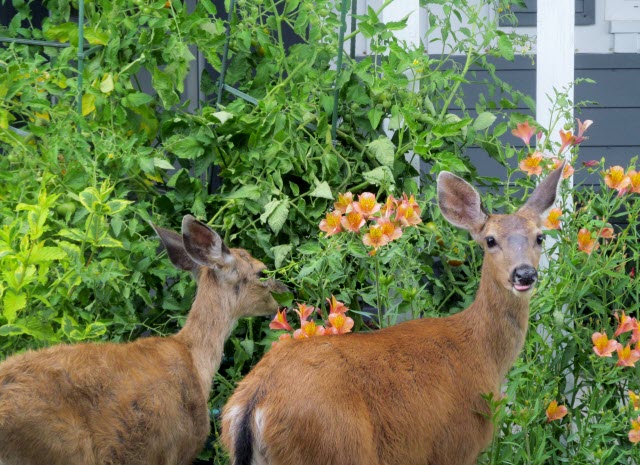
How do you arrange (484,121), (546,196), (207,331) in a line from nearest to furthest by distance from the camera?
(546,196)
(207,331)
(484,121)

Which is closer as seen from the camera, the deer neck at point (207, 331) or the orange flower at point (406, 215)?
the orange flower at point (406, 215)

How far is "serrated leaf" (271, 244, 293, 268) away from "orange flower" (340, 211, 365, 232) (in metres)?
0.59

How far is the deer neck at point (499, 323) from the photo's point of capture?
4566 mm

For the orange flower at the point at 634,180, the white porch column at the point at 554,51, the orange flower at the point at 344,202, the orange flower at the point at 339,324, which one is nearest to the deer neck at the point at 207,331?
the orange flower at the point at 339,324

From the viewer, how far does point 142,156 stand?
536 centimetres

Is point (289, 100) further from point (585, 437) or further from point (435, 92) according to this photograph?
point (585, 437)

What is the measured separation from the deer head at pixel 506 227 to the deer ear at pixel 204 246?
964 mm

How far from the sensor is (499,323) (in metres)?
4.59

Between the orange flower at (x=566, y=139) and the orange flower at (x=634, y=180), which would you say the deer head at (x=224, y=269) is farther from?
the orange flower at (x=634, y=180)

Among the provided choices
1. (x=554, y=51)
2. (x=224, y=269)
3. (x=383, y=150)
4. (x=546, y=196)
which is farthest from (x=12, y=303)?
(x=554, y=51)

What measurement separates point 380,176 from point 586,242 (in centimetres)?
95

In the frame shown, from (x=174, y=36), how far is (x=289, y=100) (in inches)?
24.7

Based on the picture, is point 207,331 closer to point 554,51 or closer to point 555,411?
point 555,411

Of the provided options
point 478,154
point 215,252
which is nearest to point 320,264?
point 215,252
